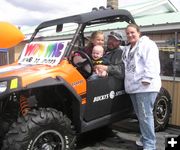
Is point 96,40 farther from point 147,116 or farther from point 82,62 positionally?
point 147,116

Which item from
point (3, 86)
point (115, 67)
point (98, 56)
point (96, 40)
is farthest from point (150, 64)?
point (3, 86)

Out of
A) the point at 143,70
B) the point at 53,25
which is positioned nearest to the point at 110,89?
the point at 143,70

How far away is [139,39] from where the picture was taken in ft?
16.8

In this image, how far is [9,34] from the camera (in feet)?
21.2

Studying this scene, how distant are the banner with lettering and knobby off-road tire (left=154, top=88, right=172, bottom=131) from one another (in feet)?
7.37

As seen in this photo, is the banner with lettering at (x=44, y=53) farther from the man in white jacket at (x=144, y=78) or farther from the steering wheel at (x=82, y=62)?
the man in white jacket at (x=144, y=78)

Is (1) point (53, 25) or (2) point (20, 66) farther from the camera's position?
(1) point (53, 25)

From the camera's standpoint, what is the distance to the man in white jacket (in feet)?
16.0

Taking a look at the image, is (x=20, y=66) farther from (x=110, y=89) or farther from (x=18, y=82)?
(x=110, y=89)

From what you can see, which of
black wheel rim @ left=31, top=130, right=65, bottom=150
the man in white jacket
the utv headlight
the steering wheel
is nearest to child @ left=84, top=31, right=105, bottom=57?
the steering wheel

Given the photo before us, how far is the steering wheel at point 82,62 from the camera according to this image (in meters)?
5.06

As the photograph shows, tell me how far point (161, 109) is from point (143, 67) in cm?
188

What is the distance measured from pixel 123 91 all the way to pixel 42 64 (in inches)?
53.9

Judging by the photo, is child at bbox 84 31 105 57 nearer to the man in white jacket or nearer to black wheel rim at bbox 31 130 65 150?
the man in white jacket
